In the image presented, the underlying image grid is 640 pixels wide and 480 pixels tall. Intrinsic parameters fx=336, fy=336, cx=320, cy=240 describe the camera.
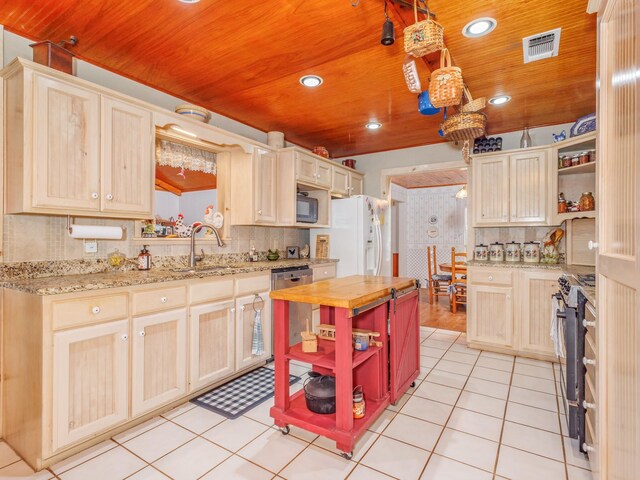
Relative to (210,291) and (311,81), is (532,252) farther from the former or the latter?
(210,291)

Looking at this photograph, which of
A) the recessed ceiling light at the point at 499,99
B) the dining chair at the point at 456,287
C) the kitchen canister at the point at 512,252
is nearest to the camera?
the recessed ceiling light at the point at 499,99

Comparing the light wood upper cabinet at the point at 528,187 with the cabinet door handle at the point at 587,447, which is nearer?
the cabinet door handle at the point at 587,447

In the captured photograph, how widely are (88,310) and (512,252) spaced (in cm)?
392

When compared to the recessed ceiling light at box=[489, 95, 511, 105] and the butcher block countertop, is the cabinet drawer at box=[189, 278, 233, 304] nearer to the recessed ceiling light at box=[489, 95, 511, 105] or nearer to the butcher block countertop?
the butcher block countertop

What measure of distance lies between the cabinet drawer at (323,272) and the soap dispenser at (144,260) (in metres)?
1.66

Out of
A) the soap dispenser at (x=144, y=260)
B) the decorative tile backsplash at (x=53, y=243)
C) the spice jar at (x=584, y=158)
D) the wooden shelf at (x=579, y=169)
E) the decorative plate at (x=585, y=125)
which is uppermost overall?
the decorative plate at (x=585, y=125)

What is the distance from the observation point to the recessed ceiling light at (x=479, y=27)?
2.00 metres

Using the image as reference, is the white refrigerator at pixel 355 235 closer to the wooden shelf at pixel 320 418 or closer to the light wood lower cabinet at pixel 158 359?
→ the wooden shelf at pixel 320 418

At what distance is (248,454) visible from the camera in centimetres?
184

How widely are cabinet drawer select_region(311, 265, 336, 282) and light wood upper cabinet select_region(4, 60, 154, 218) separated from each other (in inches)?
75.0

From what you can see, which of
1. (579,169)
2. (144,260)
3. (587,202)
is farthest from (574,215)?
(144,260)

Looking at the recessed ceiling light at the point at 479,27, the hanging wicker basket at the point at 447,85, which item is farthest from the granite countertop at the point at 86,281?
the recessed ceiling light at the point at 479,27

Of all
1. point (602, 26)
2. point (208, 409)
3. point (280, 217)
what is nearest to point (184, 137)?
point (280, 217)

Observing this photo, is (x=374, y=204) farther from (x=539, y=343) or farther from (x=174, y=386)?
(x=174, y=386)
